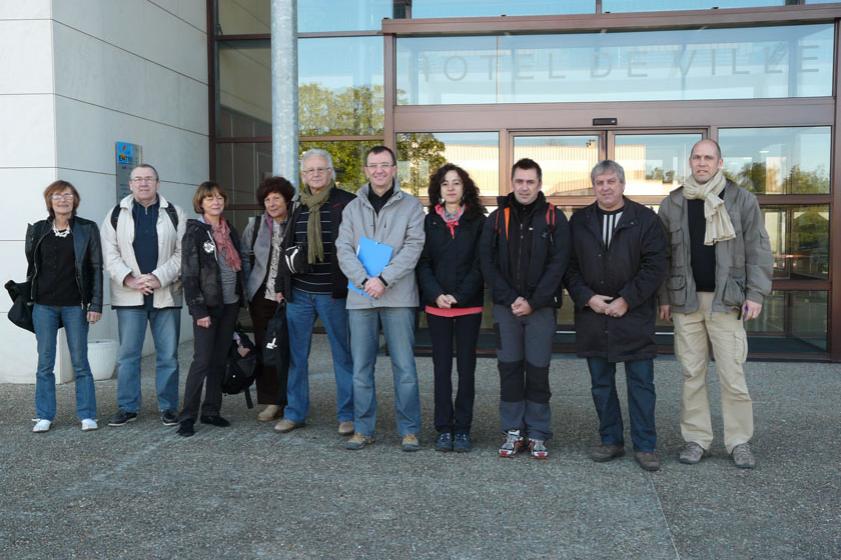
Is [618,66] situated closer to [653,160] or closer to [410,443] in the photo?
[653,160]

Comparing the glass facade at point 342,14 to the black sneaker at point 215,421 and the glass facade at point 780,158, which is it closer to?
the glass facade at point 780,158

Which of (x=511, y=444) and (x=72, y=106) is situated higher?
(x=72, y=106)

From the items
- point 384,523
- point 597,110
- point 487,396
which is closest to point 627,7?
point 597,110

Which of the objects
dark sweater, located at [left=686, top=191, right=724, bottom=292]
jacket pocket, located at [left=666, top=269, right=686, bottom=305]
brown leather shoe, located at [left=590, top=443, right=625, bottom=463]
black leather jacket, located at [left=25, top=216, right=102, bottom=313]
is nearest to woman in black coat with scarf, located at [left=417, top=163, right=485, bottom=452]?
brown leather shoe, located at [left=590, top=443, right=625, bottom=463]

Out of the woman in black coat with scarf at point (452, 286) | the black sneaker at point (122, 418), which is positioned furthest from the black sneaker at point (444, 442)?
the black sneaker at point (122, 418)

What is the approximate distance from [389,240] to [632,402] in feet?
6.21

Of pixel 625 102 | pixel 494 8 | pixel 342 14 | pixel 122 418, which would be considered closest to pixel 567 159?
pixel 625 102

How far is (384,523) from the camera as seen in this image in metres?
4.08

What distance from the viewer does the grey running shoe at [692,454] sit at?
5008 mm

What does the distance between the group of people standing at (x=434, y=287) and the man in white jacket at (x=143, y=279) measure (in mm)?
15

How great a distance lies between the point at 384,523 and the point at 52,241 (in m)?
3.40

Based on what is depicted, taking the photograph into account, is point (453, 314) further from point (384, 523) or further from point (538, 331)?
point (384, 523)

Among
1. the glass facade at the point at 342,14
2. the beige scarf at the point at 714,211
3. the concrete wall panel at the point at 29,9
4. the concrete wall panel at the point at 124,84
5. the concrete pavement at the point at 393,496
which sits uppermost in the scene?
the glass facade at the point at 342,14

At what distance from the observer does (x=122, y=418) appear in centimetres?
607
